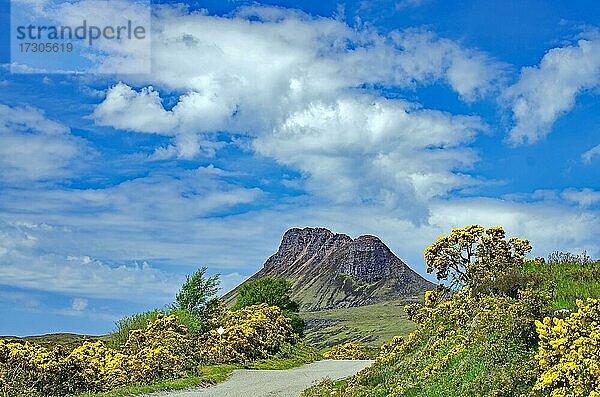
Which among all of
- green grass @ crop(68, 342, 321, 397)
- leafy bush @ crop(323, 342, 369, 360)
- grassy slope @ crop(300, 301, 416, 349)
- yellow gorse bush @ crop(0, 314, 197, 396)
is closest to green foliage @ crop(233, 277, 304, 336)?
leafy bush @ crop(323, 342, 369, 360)

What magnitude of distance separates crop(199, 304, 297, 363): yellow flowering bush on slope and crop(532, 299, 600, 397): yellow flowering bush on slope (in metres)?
32.3

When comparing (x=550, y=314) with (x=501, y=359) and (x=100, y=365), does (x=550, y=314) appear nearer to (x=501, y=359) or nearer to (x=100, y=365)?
(x=501, y=359)

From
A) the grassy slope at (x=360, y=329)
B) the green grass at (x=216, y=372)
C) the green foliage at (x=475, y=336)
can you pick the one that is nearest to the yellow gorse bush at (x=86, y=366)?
the green grass at (x=216, y=372)

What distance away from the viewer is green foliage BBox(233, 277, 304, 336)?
239 ft

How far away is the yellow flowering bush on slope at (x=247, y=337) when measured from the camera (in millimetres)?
45844

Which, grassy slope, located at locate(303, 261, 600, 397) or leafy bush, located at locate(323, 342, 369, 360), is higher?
grassy slope, located at locate(303, 261, 600, 397)

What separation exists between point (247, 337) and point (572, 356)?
1555 inches

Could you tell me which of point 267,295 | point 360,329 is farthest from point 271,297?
point 360,329

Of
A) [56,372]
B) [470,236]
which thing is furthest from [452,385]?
[56,372]

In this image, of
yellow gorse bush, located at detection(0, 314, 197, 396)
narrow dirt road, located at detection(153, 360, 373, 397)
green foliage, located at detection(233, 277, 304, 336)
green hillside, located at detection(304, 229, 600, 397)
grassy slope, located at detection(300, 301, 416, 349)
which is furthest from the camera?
grassy slope, located at detection(300, 301, 416, 349)

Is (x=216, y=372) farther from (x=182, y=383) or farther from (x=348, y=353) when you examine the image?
(x=348, y=353)

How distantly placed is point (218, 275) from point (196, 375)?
83.5ft

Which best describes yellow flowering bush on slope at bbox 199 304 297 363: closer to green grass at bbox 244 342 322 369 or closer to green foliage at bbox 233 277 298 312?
green grass at bbox 244 342 322 369

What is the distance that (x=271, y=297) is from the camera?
73.4 m
